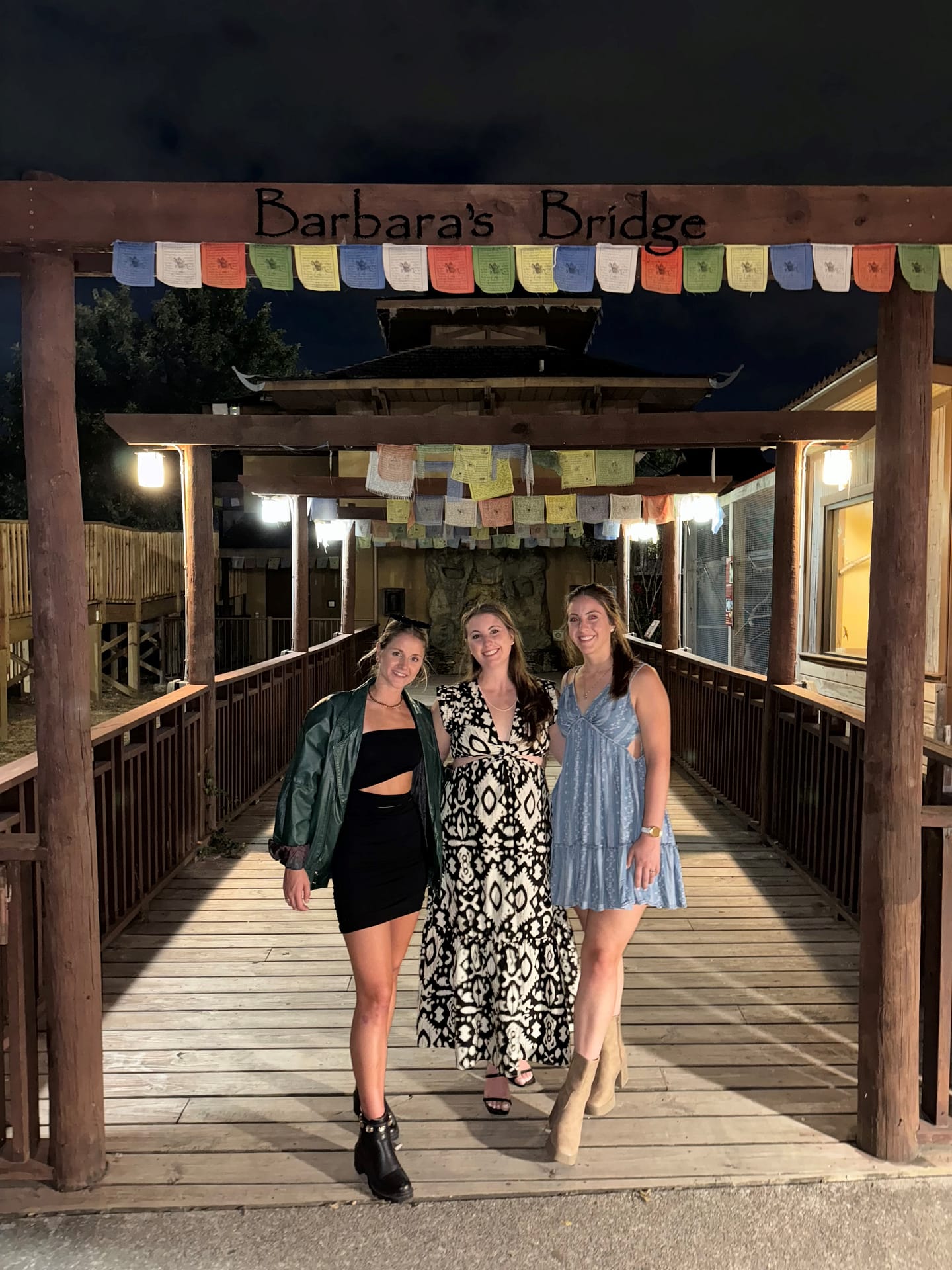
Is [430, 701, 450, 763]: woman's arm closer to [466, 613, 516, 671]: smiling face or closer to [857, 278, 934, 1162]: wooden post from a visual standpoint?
[466, 613, 516, 671]: smiling face

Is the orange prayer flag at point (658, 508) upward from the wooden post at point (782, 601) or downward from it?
upward

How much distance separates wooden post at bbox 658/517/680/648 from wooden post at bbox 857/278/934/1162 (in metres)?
7.43

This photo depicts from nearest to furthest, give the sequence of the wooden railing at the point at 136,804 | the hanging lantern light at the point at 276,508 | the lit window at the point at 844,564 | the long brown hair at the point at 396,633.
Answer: the wooden railing at the point at 136,804 → the long brown hair at the point at 396,633 → the hanging lantern light at the point at 276,508 → the lit window at the point at 844,564

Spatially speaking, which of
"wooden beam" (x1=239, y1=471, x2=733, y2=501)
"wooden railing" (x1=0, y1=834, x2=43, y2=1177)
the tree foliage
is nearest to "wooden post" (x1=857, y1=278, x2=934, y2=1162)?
"wooden railing" (x1=0, y1=834, x2=43, y2=1177)

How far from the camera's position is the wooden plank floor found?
2633mm

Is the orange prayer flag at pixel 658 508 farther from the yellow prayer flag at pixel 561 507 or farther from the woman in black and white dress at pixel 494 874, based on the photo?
the woman in black and white dress at pixel 494 874

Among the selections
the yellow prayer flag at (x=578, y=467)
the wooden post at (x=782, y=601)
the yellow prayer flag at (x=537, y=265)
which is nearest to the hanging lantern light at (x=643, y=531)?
the yellow prayer flag at (x=578, y=467)

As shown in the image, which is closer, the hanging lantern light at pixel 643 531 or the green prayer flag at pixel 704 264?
the green prayer flag at pixel 704 264

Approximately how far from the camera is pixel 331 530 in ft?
43.8

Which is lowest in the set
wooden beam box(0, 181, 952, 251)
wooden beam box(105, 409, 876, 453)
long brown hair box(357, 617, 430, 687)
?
long brown hair box(357, 617, 430, 687)

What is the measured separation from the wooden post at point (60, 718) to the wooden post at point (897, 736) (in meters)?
2.63

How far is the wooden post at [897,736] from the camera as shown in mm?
2725

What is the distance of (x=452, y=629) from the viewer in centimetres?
2019

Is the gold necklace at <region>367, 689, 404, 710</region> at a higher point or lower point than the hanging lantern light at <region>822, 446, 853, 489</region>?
lower
